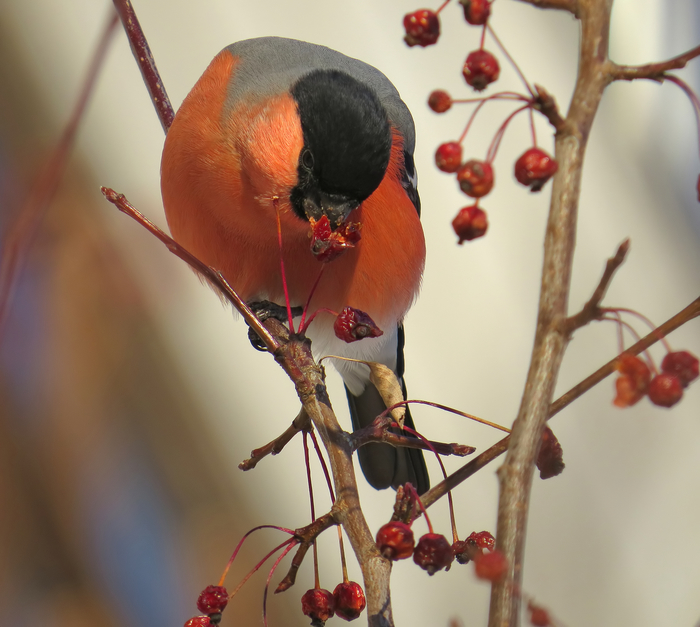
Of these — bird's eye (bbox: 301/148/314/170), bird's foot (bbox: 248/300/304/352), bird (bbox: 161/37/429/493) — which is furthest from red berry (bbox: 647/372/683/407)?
bird's foot (bbox: 248/300/304/352)

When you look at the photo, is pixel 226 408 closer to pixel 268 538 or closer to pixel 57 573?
pixel 268 538

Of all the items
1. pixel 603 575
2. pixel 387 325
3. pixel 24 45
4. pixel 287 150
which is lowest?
pixel 603 575

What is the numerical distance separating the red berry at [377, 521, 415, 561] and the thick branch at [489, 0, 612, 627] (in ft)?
0.54

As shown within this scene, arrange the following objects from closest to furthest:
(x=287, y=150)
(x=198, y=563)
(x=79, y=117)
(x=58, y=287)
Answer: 1. (x=79, y=117)
2. (x=287, y=150)
3. (x=58, y=287)
4. (x=198, y=563)

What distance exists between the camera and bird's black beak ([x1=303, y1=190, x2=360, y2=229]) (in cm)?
113

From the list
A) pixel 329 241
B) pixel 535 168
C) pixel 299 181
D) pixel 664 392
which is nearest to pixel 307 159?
pixel 299 181

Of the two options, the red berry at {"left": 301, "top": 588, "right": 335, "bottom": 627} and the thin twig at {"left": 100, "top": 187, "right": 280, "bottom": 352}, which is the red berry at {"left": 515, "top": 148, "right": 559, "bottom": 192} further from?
the red berry at {"left": 301, "top": 588, "right": 335, "bottom": 627}

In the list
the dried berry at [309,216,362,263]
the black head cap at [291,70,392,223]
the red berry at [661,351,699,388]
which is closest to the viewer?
the red berry at [661,351,699,388]

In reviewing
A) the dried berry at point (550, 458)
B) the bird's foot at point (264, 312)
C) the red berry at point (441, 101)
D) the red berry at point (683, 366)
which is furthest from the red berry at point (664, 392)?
the bird's foot at point (264, 312)

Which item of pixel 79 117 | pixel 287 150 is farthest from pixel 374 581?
pixel 287 150

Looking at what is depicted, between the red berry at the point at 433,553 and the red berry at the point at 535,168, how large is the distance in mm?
255

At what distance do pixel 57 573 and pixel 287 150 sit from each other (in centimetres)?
128

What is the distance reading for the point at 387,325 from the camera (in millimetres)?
1549

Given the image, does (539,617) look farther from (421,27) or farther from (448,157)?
(421,27)
